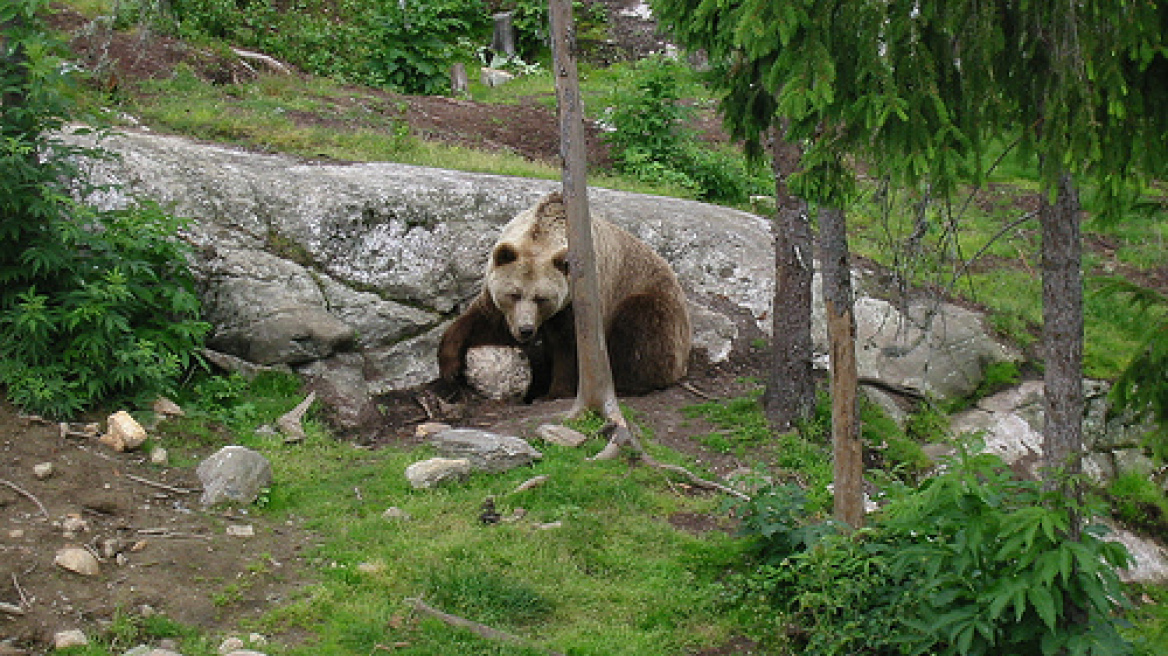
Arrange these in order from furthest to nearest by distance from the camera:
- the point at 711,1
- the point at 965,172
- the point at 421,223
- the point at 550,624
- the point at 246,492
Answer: the point at 421,223
the point at 246,492
the point at 550,624
the point at 711,1
the point at 965,172

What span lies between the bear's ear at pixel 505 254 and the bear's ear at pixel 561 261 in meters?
0.30

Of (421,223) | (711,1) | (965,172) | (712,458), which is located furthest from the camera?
(421,223)

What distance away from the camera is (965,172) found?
4.29 metres

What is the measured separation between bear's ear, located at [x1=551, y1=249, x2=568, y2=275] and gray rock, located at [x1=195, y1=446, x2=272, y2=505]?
125 inches

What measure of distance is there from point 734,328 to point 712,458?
2.73 meters

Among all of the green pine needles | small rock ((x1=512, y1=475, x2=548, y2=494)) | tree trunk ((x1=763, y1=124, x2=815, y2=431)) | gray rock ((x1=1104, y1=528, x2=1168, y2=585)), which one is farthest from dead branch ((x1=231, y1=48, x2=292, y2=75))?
gray rock ((x1=1104, y1=528, x2=1168, y2=585))

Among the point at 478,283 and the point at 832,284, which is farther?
the point at 478,283

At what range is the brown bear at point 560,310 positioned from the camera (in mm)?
9094

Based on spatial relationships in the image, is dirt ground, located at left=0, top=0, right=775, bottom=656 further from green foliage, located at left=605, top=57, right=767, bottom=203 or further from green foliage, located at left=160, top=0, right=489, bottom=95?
green foliage, located at left=160, top=0, right=489, bottom=95

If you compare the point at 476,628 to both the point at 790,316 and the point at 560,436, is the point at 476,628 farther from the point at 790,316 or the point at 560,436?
the point at 790,316

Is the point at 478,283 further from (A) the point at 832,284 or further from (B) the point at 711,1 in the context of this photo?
(B) the point at 711,1

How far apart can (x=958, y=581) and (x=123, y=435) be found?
15.5ft

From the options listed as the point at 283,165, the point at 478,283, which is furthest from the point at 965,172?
the point at 283,165

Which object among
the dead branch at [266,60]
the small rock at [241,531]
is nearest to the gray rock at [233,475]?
the small rock at [241,531]
